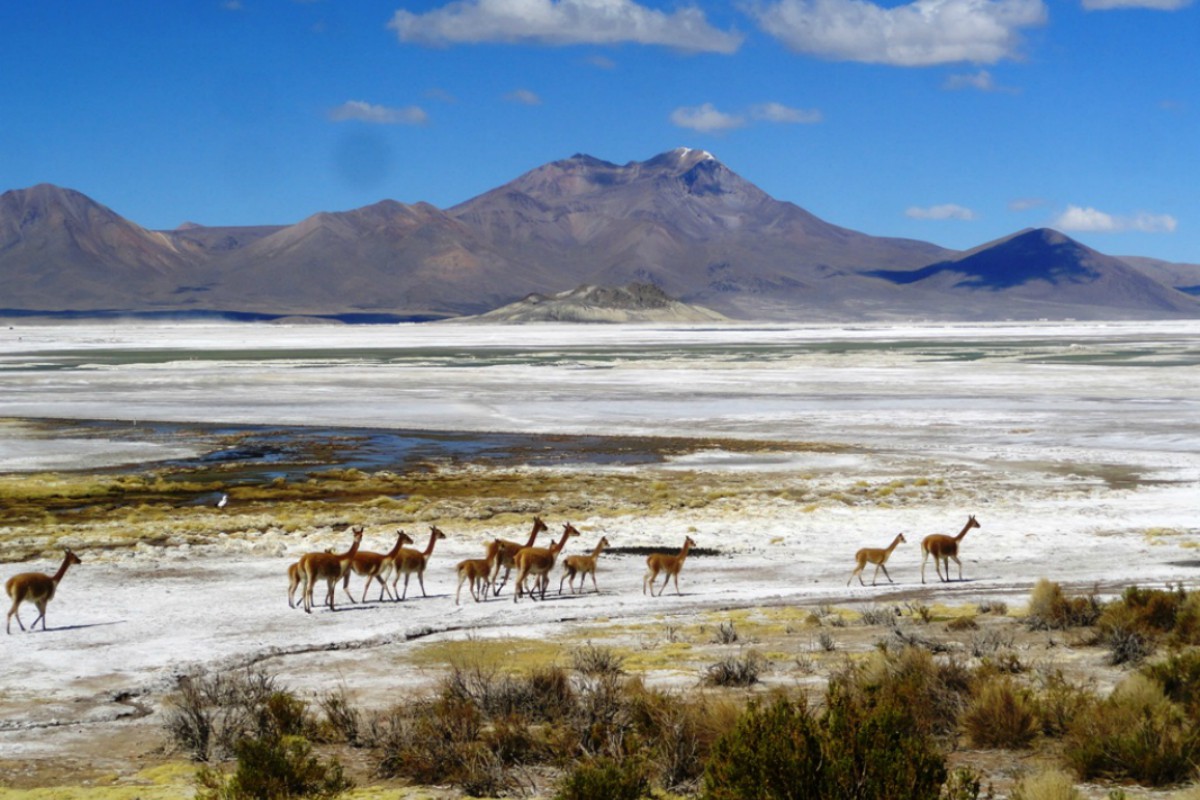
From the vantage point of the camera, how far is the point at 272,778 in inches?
269

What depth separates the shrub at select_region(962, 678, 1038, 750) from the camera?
7.89 metres

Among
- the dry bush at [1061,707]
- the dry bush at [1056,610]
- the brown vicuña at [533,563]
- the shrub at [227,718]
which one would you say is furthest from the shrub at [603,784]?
the brown vicuña at [533,563]

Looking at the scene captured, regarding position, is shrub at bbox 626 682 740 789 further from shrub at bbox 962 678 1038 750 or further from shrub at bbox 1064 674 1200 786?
shrub at bbox 1064 674 1200 786

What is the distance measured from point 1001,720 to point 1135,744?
89cm

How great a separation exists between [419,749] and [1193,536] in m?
12.3

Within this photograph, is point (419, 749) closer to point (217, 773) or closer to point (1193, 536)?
point (217, 773)

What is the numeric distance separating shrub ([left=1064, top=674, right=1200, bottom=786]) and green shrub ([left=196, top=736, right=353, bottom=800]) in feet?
13.3

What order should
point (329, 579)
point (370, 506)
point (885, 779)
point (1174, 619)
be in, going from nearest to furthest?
1. point (885, 779)
2. point (1174, 619)
3. point (329, 579)
4. point (370, 506)

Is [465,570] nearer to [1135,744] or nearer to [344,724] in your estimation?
[344,724]

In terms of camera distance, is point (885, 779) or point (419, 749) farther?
point (419, 749)

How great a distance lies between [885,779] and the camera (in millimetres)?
5781

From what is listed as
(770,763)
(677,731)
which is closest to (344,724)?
(677,731)

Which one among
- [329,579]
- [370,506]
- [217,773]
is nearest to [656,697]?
[217,773]

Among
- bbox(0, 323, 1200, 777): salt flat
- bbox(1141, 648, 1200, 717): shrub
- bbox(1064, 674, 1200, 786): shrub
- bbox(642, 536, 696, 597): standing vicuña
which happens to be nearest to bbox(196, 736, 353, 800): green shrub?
bbox(0, 323, 1200, 777): salt flat
